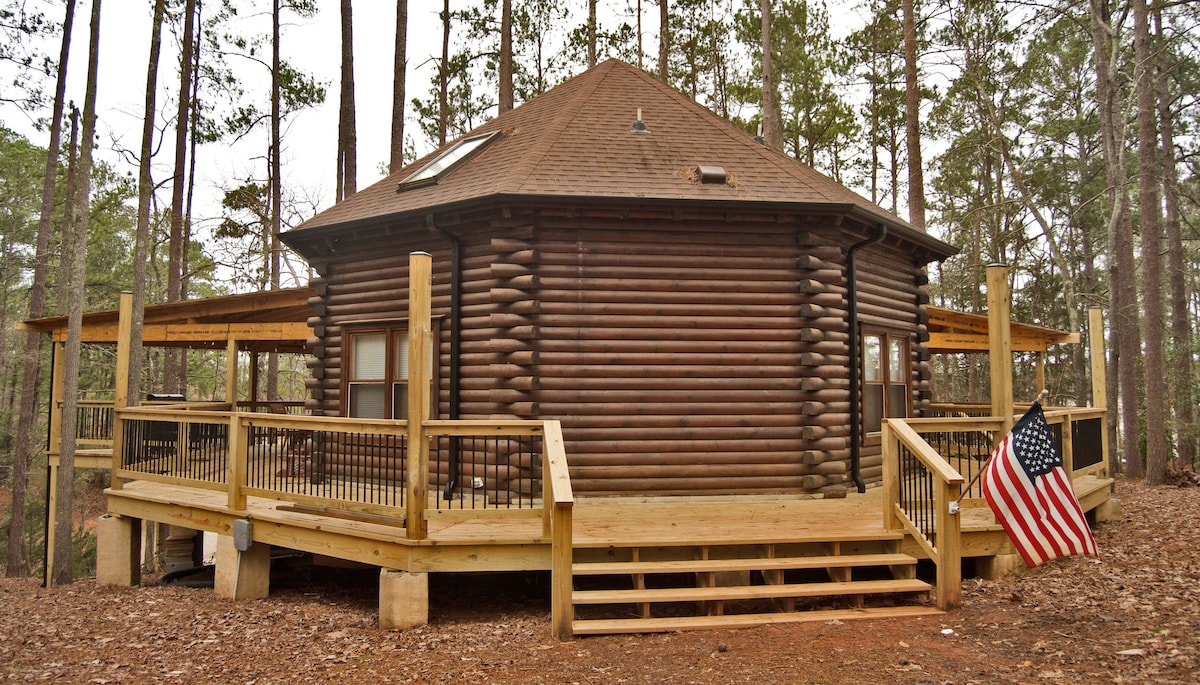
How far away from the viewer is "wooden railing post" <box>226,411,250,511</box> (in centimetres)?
772

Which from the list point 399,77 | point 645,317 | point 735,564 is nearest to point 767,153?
point 645,317

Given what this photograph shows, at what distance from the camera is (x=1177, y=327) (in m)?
20.6

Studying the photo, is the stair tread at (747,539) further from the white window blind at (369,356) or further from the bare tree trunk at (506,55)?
the bare tree trunk at (506,55)

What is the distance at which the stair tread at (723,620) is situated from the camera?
6.02m

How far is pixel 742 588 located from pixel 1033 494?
2.63 meters

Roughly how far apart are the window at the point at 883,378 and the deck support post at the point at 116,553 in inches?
380

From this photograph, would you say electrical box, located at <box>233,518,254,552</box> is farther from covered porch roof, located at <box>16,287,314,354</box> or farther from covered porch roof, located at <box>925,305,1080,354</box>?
covered porch roof, located at <box>925,305,1080,354</box>

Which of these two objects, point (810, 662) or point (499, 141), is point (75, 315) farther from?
point (810, 662)

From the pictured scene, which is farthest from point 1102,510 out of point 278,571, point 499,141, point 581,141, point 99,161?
point 99,161

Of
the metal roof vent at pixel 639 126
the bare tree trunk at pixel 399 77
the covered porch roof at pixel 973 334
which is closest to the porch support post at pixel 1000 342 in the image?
the metal roof vent at pixel 639 126

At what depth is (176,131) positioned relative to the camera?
22422 mm

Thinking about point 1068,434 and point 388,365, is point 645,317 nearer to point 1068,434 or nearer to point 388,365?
point 388,365

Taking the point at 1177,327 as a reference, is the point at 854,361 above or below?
below

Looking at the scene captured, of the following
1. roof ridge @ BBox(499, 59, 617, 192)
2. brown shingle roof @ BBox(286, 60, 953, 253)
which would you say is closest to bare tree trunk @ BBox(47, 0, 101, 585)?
brown shingle roof @ BBox(286, 60, 953, 253)
